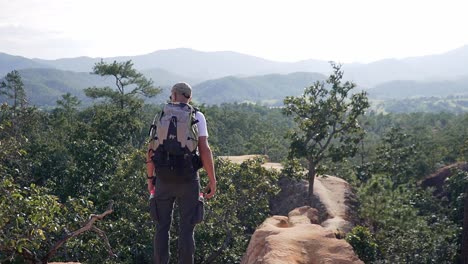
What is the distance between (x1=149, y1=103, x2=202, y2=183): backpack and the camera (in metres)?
6.23

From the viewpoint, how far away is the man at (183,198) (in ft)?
21.2

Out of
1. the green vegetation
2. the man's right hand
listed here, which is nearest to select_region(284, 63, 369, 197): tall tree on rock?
the green vegetation

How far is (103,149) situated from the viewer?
20.0 m

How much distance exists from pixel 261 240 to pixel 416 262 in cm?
789

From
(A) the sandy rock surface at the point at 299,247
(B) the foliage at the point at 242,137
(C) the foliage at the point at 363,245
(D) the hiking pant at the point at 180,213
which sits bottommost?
(B) the foliage at the point at 242,137

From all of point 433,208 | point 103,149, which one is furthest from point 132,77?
point 433,208

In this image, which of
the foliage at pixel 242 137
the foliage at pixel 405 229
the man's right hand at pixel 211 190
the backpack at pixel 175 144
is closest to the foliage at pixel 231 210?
the foliage at pixel 405 229

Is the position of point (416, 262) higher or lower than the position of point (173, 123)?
lower

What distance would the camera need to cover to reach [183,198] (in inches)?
257

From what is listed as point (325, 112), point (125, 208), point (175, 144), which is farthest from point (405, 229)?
point (175, 144)

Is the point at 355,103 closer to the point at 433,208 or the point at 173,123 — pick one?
the point at 433,208

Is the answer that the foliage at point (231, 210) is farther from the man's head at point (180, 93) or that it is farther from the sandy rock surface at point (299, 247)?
the man's head at point (180, 93)

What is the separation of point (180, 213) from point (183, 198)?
251 millimetres

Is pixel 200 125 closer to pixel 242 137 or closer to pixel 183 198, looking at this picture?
pixel 183 198
